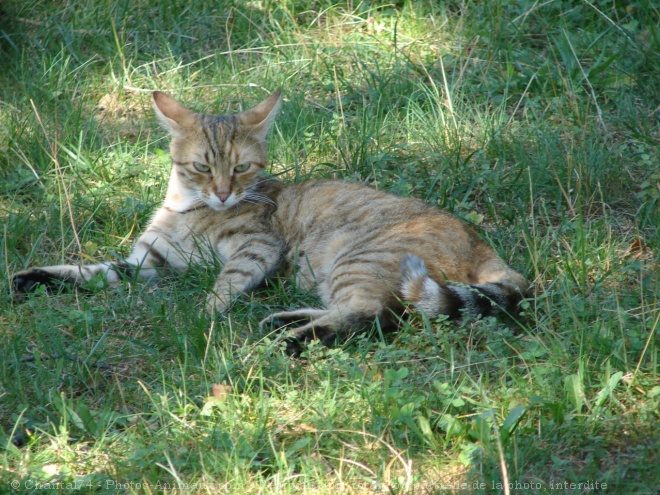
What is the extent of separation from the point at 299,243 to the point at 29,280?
1.55 m

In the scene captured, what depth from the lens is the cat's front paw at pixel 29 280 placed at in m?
4.41

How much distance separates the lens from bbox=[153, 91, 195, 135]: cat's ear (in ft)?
16.2

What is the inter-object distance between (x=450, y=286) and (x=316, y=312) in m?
0.72

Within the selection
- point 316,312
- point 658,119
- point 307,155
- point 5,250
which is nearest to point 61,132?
point 5,250

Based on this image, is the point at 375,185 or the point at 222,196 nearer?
the point at 222,196

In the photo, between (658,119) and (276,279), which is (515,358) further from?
(658,119)

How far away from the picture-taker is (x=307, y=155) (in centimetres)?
→ 555

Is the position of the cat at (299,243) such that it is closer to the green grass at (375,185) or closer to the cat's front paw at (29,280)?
the cat's front paw at (29,280)

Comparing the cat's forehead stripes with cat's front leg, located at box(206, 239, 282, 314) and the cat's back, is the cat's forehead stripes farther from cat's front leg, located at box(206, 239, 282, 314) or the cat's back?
cat's front leg, located at box(206, 239, 282, 314)

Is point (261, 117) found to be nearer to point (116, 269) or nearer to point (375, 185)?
point (375, 185)

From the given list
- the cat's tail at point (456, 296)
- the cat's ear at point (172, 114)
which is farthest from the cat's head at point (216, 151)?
the cat's tail at point (456, 296)

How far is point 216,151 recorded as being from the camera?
4809 mm

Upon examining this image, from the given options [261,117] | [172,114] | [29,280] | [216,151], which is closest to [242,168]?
[216,151]

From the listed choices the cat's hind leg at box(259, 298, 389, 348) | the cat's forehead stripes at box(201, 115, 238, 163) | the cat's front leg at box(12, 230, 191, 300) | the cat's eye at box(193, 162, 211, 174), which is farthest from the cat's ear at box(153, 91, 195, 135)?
the cat's hind leg at box(259, 298, 389, 348)
